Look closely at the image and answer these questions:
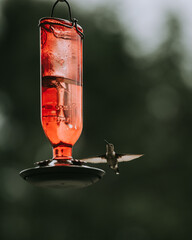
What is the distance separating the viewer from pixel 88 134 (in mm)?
13227

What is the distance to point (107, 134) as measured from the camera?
13281mm

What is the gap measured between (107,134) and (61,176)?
11.2 meters

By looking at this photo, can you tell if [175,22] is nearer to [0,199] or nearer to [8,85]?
[8,85]

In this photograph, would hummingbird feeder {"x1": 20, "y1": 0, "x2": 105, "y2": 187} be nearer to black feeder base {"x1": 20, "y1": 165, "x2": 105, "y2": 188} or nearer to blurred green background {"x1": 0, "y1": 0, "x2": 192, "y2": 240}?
black feeder base {"x1": 20, "y1": 165, "x2": 105, "y2": 188}

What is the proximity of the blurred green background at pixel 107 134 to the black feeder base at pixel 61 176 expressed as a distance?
1041 centimetres

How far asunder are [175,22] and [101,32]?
7.05 feet

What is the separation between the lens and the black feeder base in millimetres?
2090

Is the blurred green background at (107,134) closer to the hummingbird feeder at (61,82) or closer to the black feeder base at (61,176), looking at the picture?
the hummingbird feeder at (61,82)

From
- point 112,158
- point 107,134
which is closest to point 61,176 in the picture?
point 112,158

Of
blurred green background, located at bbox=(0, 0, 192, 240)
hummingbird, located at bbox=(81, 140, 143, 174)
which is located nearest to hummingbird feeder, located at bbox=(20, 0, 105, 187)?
hummingbird, located at bbox=(81, 140, 143, 174)

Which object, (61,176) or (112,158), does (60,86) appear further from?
(61,176)

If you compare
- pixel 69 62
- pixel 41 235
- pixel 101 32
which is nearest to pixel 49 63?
pixel 69 62

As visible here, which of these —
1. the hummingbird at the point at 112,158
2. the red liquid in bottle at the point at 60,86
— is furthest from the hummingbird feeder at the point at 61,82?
the hummingbird at the point at 112,158

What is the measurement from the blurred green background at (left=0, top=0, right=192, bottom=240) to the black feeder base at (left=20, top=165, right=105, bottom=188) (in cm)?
1041
